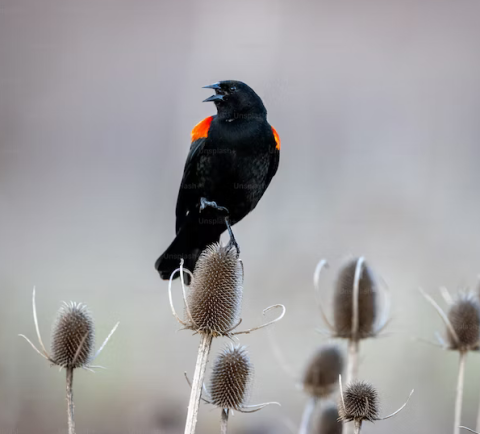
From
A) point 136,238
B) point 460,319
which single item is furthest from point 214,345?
point 460,319

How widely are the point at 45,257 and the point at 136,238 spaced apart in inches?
46.3

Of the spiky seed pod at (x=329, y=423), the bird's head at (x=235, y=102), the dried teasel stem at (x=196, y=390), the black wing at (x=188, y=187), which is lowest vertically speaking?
the spiky seed pod at (x=329, y=423)

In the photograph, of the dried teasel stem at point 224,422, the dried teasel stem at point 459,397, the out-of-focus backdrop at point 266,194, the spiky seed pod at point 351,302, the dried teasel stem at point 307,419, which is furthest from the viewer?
the out-of-focus backdrop at point 266,194

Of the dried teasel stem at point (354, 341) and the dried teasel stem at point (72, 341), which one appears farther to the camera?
the dried teasel stem at point (354, 341)

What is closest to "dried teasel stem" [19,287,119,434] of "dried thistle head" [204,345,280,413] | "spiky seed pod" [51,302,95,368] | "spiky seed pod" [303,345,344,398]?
"spiky seed pod" [51,302,95,368]

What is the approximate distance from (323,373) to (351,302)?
1.36 feet

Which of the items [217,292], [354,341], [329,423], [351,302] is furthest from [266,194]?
[217,292]

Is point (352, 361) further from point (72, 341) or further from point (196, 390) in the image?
point (72, 341)

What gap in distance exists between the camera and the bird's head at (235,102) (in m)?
3.88

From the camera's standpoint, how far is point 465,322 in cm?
319

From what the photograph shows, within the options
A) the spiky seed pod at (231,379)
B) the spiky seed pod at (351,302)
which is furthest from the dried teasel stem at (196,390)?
the spiky seed pod at (351,302)

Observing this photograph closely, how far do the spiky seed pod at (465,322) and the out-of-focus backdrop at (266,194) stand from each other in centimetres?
164

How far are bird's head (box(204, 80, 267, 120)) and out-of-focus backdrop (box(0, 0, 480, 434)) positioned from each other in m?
1.95

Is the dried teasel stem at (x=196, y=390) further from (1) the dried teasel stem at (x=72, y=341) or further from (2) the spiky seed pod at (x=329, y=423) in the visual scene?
(2) the spiky seed pod at (x=329, y=423)
